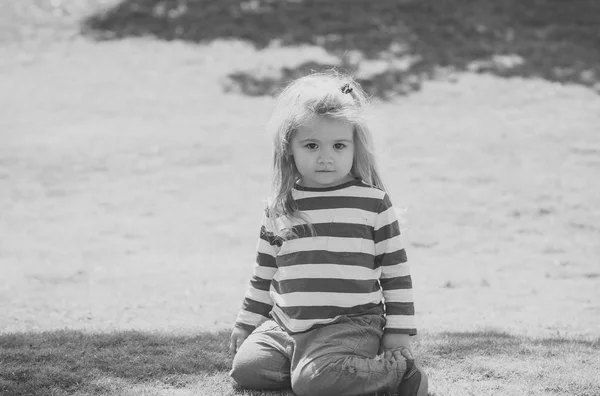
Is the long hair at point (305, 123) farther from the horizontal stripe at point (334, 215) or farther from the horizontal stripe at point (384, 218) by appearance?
the horizontal stripe at point (384, 218)

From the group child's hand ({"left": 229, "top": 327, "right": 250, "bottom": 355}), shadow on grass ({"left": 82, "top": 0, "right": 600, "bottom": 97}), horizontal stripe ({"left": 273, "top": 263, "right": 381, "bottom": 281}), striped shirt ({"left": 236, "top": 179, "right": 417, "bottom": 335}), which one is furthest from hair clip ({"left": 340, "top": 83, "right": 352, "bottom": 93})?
shadow on grass ({"left": 82, "top": 0, "right": 600, "bottom": 97})

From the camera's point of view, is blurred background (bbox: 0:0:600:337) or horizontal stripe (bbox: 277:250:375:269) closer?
horizontal stripe (bbox: 277:250:375:269)

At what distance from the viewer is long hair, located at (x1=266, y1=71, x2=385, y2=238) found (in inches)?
136

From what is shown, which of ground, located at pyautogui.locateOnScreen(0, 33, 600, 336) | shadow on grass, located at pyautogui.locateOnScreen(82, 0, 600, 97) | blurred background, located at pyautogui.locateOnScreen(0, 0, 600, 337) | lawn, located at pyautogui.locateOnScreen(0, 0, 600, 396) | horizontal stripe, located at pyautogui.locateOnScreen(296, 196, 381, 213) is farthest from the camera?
shadow on grass, located at pyautogui.locateOnScreen(82, 0, 600, 97)

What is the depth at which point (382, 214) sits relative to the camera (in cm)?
344

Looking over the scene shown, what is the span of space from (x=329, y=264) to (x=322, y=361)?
384 millimetres

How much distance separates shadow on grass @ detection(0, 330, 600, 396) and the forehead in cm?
107

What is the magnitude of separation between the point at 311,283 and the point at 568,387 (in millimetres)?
1126

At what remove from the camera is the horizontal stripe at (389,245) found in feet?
11.2

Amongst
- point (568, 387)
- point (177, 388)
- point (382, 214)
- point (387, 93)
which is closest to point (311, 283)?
point (382, 214)

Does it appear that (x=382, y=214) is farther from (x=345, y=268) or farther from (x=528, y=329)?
(x=528, y=329)

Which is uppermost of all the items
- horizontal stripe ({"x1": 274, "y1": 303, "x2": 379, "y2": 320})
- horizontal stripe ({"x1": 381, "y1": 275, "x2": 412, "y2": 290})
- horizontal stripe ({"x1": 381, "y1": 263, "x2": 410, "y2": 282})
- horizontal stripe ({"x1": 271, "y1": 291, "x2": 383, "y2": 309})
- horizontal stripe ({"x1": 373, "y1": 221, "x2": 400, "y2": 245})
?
horizontal stripe ({"x1": 373, "y1": 221, "x2": 400, "y2": 245})

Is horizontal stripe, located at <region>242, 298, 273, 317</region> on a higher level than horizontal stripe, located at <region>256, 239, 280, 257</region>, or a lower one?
lower

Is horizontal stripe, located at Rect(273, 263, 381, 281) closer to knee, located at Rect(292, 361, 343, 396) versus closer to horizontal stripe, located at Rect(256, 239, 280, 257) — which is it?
horizontal stripe, located at Rect(256, 239, 280, 257)
